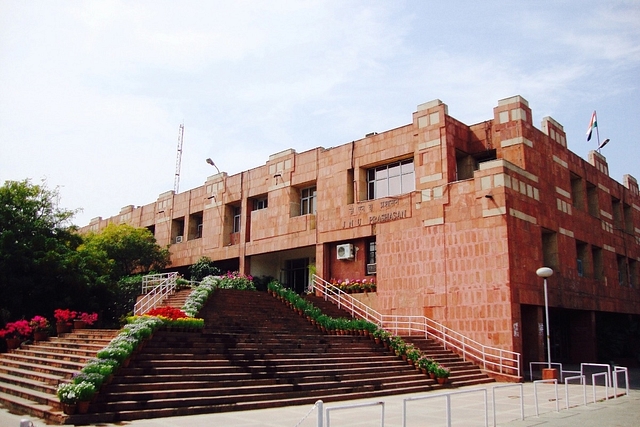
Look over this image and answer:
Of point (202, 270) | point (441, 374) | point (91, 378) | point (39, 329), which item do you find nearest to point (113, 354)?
point (91, 378)

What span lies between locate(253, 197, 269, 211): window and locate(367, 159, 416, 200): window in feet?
25.6

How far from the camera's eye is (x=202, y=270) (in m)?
33.0

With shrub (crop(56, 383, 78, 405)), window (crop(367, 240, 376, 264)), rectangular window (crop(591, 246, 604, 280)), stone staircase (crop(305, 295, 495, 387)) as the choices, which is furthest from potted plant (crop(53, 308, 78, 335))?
rectangular window (crop(591, 246, 604, 280))

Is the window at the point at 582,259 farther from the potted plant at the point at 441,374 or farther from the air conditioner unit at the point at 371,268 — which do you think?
the potted plant at the point at 441,374

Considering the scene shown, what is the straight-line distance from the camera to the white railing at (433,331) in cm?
2012

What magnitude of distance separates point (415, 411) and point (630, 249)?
2651cm

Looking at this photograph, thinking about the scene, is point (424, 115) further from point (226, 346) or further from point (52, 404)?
point (52, 404)

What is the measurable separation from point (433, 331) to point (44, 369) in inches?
559

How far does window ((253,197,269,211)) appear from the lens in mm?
33281

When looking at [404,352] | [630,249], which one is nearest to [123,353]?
[404,352]

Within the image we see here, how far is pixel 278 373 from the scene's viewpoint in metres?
14.9

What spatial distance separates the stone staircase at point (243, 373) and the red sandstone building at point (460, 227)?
5067mm

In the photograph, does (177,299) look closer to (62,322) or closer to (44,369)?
(62,322)

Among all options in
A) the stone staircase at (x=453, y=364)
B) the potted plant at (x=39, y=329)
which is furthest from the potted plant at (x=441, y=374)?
the potted plant at (x=39, y=329)
